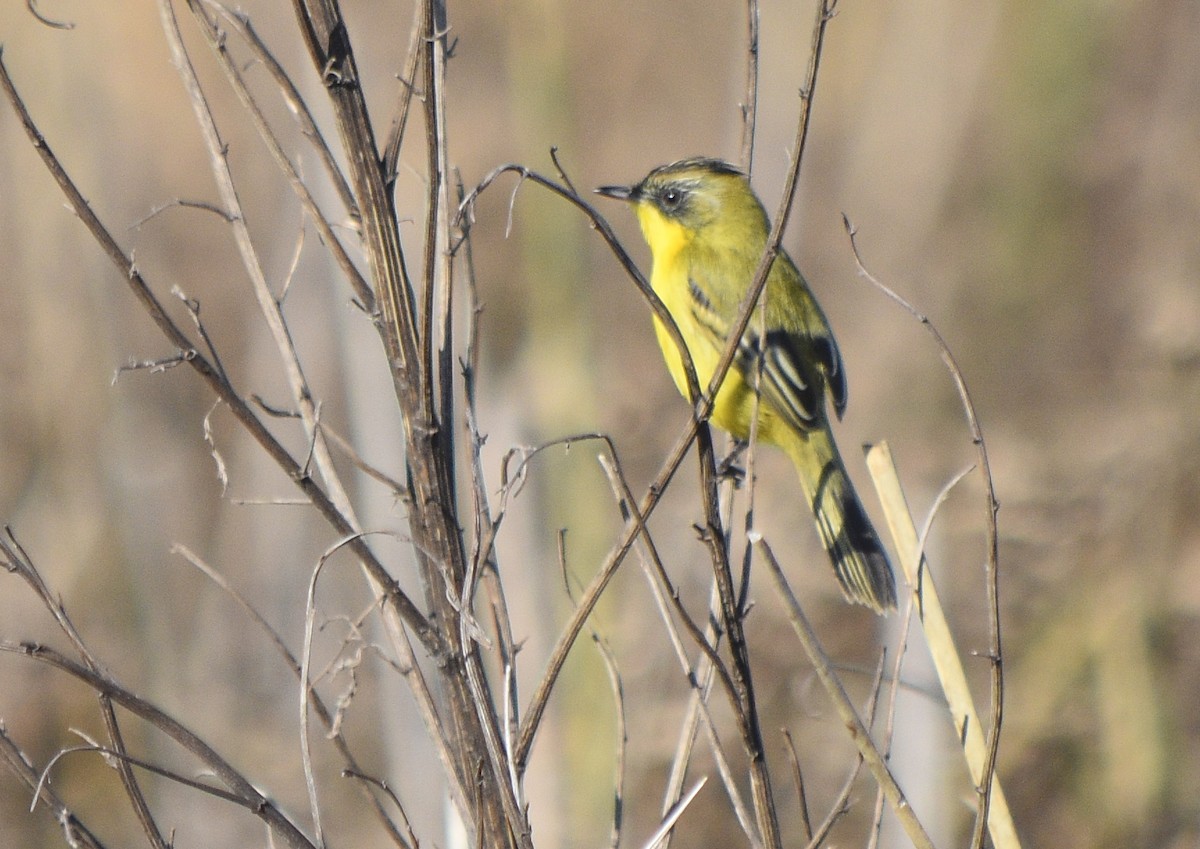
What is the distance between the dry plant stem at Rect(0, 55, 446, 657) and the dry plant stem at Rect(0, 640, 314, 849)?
257mm

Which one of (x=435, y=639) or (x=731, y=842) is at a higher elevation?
(x=435, y=639)

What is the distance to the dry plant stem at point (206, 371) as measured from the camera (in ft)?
4.33

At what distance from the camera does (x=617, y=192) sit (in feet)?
10.5

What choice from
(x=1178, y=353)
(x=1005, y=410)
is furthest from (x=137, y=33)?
(x=1178, y=353)

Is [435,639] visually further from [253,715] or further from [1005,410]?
[1005,410]

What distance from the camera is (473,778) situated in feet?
4.67

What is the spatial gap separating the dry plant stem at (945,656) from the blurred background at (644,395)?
4.89ft

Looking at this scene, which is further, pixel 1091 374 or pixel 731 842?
pixel 1091 374

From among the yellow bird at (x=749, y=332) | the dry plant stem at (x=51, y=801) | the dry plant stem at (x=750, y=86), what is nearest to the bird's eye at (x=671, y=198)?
the yellow bird at (x=749, y=332)

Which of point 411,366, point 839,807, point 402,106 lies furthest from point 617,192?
point 839,807

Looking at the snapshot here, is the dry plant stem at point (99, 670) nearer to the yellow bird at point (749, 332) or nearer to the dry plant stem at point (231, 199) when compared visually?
the dry plant stem at point (231, 199)

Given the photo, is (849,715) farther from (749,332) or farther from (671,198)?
(671,198)

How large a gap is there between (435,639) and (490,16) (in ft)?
24.2

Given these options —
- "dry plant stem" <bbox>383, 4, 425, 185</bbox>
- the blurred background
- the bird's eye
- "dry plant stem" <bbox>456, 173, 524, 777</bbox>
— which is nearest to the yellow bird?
the bird's eye
